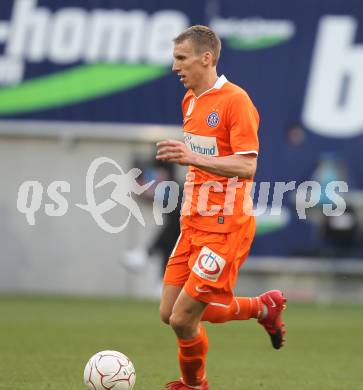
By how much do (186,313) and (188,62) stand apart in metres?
1.74

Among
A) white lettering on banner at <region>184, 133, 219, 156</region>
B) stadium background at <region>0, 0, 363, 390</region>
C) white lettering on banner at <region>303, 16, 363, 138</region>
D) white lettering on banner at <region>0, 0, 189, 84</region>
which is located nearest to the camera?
white lettering on banner at <region>184, 133, 219, 156</region>

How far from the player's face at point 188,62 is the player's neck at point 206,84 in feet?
0.12

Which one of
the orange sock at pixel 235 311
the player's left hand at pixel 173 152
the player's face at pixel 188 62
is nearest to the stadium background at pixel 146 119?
the orange sock at pixel 235 311

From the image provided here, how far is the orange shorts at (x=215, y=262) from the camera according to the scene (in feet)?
25.9

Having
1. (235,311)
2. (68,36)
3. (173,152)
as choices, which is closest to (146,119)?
(68,36)

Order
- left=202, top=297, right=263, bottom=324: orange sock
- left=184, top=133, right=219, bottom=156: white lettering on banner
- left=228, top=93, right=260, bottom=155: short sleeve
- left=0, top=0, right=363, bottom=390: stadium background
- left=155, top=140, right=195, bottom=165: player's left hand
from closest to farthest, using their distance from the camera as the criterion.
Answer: left=155, top=140, right=195, bottom=165: player's left hand
left=228, top=93, right=260, bottom=155: short sleeve
left=184, top=133, right=219, bottom=156: white lettering on banner
left=202, top=297, right=263, bottom=324: orange sock
left=0, top=0, right=363, bottom=390: stadium background

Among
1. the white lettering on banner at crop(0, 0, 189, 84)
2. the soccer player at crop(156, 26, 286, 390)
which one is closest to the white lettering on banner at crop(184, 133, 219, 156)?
the soccer player at crop(156, 26, 286, 390)

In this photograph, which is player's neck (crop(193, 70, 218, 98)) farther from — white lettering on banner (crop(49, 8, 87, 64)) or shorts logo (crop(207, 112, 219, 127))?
white lettering on banner (crop(49, 8, 87, 64))

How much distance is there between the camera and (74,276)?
2094 cm

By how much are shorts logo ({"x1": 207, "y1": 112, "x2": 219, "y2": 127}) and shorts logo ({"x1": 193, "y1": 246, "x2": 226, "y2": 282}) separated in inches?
33.7

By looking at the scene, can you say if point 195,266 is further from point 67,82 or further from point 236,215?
point 67,82

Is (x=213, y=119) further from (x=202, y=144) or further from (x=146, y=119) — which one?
(x=146, y=119)

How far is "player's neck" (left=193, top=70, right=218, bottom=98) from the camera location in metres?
8.13

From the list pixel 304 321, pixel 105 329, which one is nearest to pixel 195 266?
pixel 105 329
